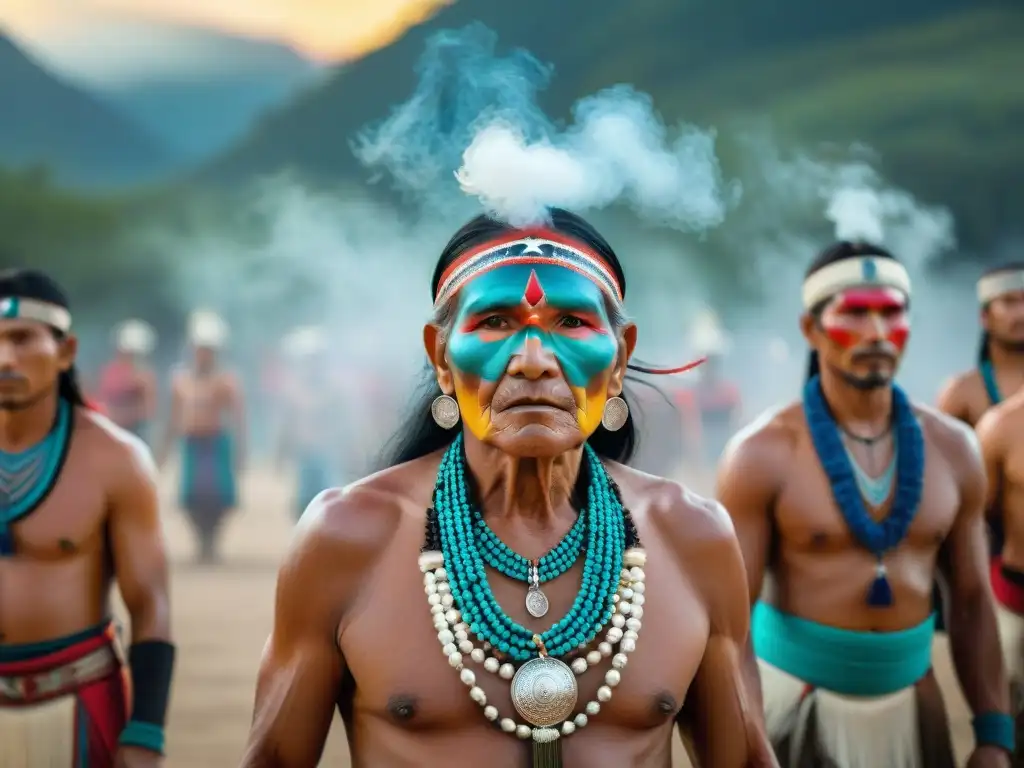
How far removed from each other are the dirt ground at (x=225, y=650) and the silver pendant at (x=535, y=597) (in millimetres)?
3419

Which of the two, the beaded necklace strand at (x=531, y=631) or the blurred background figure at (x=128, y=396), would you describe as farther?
the blurred background figure at (x=128, y=396)

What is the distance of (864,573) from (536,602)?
2003mm

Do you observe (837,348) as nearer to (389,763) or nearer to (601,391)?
(601,391)

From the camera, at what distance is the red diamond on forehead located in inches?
105

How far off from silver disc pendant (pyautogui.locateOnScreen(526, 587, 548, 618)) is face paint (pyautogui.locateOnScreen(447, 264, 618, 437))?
1.11 ft

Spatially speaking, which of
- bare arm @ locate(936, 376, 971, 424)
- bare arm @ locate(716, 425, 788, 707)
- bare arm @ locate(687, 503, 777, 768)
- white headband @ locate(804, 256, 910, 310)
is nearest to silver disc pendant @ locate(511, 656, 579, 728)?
bare arm @ locate(687, 503, 777, 768)

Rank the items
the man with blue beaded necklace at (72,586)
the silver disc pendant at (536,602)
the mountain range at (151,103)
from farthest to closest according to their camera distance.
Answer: the mountain range at (151,103)
the man with blue beaded necklace at (72,586)
the silver disc pendant at (536,602)

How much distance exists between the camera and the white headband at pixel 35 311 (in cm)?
457

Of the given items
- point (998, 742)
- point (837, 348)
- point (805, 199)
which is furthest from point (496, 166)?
point (805, 199)

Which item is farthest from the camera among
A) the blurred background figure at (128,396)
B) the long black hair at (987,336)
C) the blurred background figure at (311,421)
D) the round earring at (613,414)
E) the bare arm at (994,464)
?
the blurred background figure at (311,421)

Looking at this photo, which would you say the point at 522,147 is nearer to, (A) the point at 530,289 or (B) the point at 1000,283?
(A) the point at 530,289

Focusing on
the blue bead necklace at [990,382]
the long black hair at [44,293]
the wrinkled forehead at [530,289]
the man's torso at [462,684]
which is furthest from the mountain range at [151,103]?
the man's torso at [462,684]

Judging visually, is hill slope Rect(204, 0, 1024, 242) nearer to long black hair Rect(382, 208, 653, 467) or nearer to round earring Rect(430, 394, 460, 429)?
long black hair Rect(382, 208, 653, 467)

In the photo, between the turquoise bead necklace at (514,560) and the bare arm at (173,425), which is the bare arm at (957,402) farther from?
the bare arm at (173,425)
